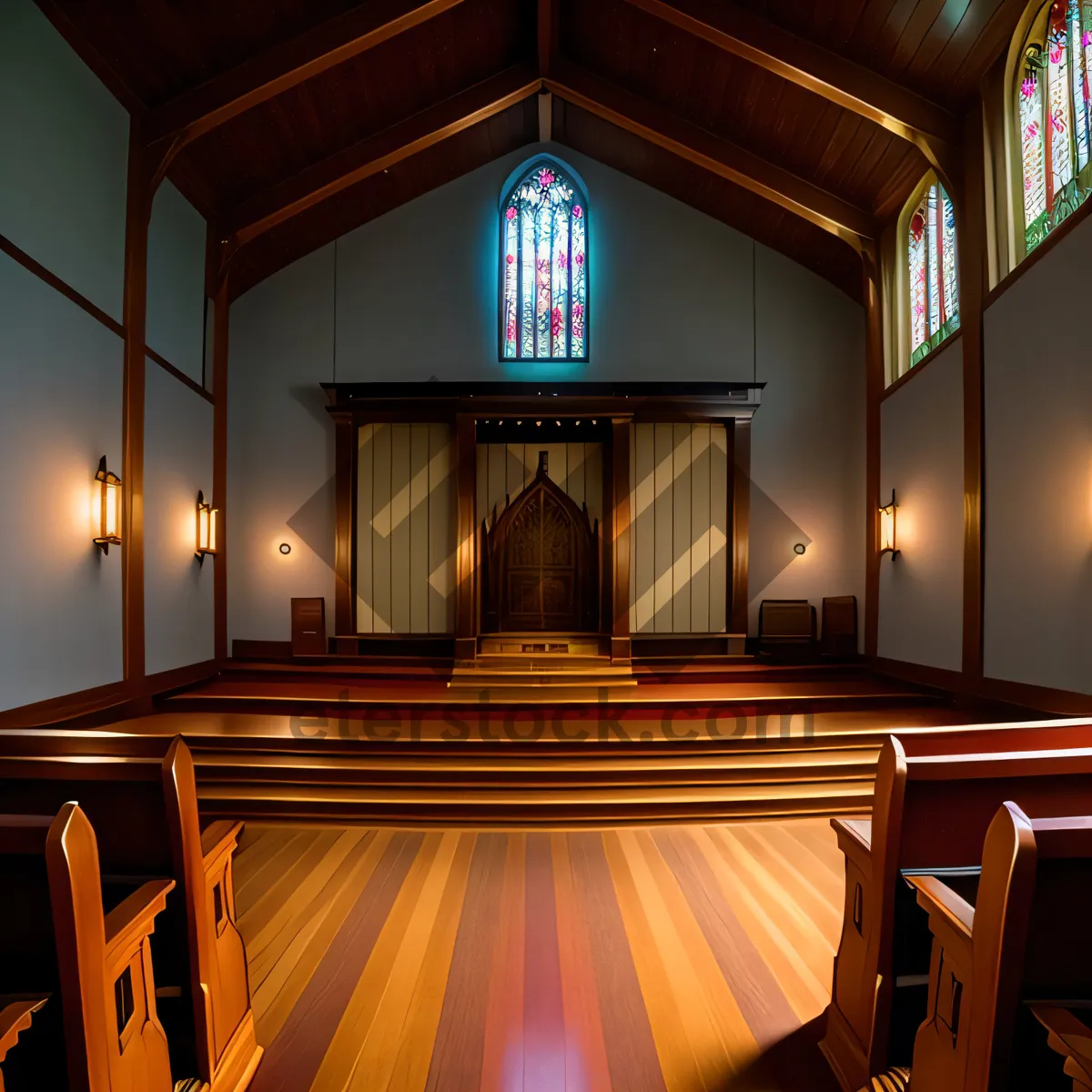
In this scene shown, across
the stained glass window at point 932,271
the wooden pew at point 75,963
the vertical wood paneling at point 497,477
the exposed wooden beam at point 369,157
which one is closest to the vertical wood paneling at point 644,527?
the vertical wood paneling at point 497,477

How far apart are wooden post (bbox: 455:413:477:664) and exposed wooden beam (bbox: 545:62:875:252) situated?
3.37 meters

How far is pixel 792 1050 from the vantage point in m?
2.06

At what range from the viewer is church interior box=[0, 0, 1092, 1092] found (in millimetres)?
1817

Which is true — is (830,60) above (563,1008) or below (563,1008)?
above

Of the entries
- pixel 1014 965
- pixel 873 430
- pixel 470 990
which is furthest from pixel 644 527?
pixel 1014 965

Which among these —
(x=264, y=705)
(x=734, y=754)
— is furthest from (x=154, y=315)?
(x=734, y=754)

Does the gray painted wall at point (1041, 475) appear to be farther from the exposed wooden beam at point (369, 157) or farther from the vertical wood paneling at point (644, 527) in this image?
the exposed wooden beam at point (369, 157)

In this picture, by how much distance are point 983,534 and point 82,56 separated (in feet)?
24.1

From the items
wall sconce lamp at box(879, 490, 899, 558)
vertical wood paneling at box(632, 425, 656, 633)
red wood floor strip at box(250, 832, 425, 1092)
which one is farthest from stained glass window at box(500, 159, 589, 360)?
red wood floor strip at box(250, 832, 425, 1092)

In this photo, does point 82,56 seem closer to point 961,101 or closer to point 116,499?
point 116,499

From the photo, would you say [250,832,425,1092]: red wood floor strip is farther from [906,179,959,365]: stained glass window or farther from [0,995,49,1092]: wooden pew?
[906,179,959,365]: stained glass window

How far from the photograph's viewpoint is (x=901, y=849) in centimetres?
183

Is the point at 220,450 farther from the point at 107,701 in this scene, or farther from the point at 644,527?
the point at 644,527

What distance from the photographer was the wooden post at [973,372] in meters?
5.43
